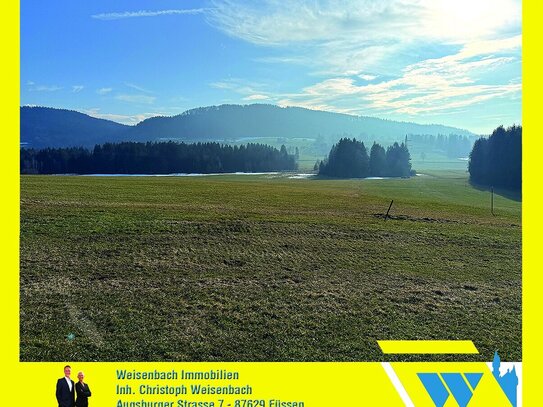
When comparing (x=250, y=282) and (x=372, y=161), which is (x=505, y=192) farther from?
(x=250, y=282)

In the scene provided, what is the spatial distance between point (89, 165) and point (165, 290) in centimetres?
3947

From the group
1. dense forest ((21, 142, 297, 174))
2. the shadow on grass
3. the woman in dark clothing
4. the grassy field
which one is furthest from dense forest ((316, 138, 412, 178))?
the woman in dark clothing

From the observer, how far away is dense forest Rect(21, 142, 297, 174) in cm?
4150

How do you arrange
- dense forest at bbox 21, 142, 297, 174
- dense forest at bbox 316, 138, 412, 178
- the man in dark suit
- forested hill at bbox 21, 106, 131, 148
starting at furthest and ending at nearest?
dense forest at bbox 316, 138, 412, 178
dense forest at bbox 21, 142, 297, 174
forested hill at bbox 21, 106, 131, 148
the man in dark suit

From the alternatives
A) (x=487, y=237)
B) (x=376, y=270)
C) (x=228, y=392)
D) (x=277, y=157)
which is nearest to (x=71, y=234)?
(x=228, y=392)

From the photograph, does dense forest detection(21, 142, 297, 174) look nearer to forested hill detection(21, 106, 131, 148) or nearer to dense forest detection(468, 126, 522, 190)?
forested hill detection(21, 106, 131, 148)

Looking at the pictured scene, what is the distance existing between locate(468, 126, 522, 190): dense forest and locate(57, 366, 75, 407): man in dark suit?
53402 mm

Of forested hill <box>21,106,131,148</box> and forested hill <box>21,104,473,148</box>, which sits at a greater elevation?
forested hill <box>21,106,131,148</box>

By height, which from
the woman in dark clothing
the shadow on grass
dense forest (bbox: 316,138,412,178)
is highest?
dense forest (bbox: 316,138,412,178)

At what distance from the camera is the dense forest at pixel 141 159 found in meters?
41.5

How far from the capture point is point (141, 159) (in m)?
45.3

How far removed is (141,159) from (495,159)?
177 ft

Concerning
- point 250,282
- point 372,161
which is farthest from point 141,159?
point 250,282
